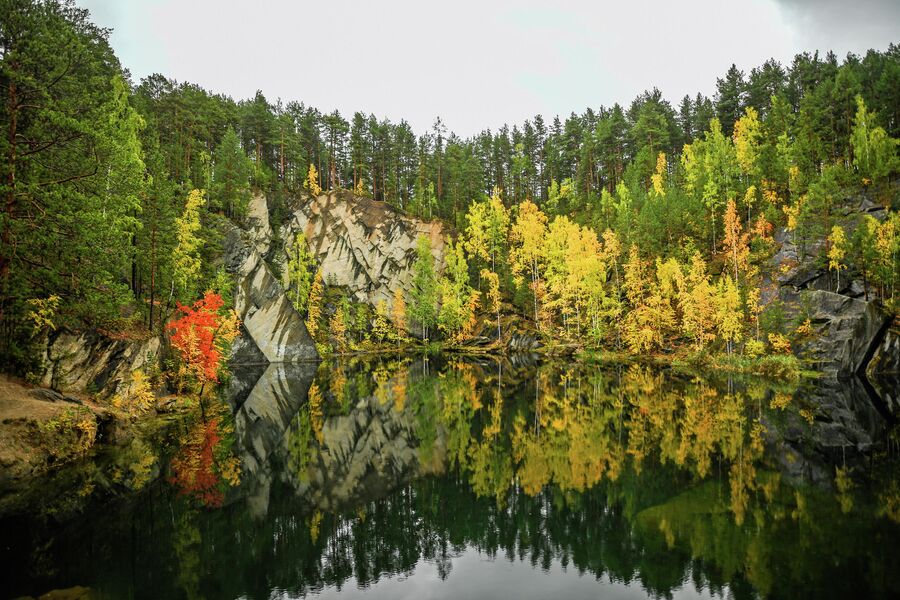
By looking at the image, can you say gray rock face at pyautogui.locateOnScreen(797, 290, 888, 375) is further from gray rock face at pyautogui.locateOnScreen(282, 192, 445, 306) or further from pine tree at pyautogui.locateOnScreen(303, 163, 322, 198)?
pine tree at pyautogui.locateOnScreen(303, 163, 322, 198)

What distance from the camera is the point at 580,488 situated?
14.4 metres

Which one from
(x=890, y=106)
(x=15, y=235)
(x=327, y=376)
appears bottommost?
(x=327, y=376)

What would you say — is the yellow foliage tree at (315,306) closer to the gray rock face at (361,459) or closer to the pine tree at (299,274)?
the pine tree at (299,274)

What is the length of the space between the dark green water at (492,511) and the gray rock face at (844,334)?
14.8 metres

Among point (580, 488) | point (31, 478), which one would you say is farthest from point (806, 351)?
A: point (31, 478)

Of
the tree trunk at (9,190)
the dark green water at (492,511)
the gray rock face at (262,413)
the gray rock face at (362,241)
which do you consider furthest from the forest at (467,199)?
the dark green water at (492,511)

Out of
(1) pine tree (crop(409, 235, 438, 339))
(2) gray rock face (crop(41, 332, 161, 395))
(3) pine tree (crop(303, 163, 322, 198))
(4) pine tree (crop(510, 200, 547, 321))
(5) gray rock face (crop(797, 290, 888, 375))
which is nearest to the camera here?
(2) gray rock face (crop(41, 332, 161, 395))

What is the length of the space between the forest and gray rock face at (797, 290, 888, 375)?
71.6 inches

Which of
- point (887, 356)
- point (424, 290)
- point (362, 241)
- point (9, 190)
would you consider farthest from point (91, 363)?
point (362, 241)

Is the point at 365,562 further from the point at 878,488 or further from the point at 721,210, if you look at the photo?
the point at 721,210

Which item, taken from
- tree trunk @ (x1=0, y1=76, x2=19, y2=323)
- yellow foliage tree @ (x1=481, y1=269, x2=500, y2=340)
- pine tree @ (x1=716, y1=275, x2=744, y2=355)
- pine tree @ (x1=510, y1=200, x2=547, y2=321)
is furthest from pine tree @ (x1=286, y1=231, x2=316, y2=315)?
pine tree @ (x1=716, y1=275, x2=744, y2=355)

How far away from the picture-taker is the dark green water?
9.63 m

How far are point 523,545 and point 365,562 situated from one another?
3897 millimetres

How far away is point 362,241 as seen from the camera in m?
77.0
